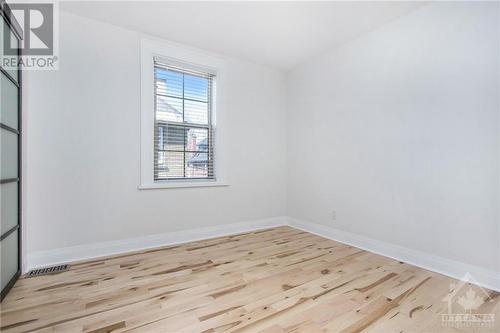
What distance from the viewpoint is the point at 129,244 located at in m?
2.92

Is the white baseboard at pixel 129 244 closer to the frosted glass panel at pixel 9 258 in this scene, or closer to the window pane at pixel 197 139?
A: the frosted glass panel at pixel 9 258

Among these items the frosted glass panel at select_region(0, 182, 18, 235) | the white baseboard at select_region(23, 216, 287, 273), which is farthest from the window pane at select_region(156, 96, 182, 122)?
the frosted glass panel at select_region(0, 182, 18, 235)

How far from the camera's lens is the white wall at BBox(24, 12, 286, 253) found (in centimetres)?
250

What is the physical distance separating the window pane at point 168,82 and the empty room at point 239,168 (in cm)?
3

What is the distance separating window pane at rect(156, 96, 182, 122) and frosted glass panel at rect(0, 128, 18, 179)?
143cm

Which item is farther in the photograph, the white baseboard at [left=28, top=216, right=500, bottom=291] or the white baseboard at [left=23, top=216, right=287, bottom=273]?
the white baseboard at [left=23, top=216, right=287, bottom=273]

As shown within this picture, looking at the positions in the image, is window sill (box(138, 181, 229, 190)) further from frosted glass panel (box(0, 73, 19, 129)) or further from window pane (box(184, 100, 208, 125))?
frosted glass panel (box(0, 73, 19, 129))

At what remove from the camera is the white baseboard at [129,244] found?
8.20 ft

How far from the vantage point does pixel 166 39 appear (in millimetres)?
3150

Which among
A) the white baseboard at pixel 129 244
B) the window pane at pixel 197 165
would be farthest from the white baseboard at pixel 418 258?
the window pane at pixel 197 165

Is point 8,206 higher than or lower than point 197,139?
lower

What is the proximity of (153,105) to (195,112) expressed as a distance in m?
0.60

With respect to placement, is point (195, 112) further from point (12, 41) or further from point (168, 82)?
point (12, 41)

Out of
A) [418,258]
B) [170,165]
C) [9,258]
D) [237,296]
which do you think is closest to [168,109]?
[170,165]
